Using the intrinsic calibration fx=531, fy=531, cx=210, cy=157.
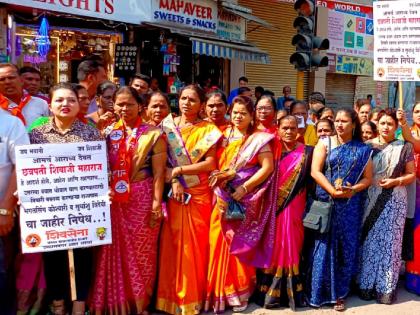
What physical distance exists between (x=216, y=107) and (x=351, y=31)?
41.7 ft

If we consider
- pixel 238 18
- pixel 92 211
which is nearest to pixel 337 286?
pixel 92 211

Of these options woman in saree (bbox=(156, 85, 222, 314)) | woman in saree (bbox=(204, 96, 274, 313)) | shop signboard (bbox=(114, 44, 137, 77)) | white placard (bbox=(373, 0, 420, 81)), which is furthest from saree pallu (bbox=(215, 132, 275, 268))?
shop signboard (bbox=(114, 44, 137, 77))

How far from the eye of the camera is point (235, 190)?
12.8ft

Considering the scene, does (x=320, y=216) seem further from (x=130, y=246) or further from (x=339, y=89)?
(x=339, y=89)

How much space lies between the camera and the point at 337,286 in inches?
165

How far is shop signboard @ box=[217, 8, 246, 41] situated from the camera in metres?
10.7

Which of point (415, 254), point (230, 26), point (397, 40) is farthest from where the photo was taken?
point (230, 26)

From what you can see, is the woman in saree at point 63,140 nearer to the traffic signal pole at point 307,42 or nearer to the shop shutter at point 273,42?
the traffic signal pole at point 307,42

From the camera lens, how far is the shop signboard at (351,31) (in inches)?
588

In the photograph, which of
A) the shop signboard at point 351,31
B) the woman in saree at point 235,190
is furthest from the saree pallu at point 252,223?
A: the shop signboard at point 351,31

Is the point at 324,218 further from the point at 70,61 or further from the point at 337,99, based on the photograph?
the point at 337,99

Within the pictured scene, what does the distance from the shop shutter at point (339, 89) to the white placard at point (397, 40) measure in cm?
1081

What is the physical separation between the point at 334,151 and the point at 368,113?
6.31ft

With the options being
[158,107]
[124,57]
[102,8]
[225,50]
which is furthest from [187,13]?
[158,107]
